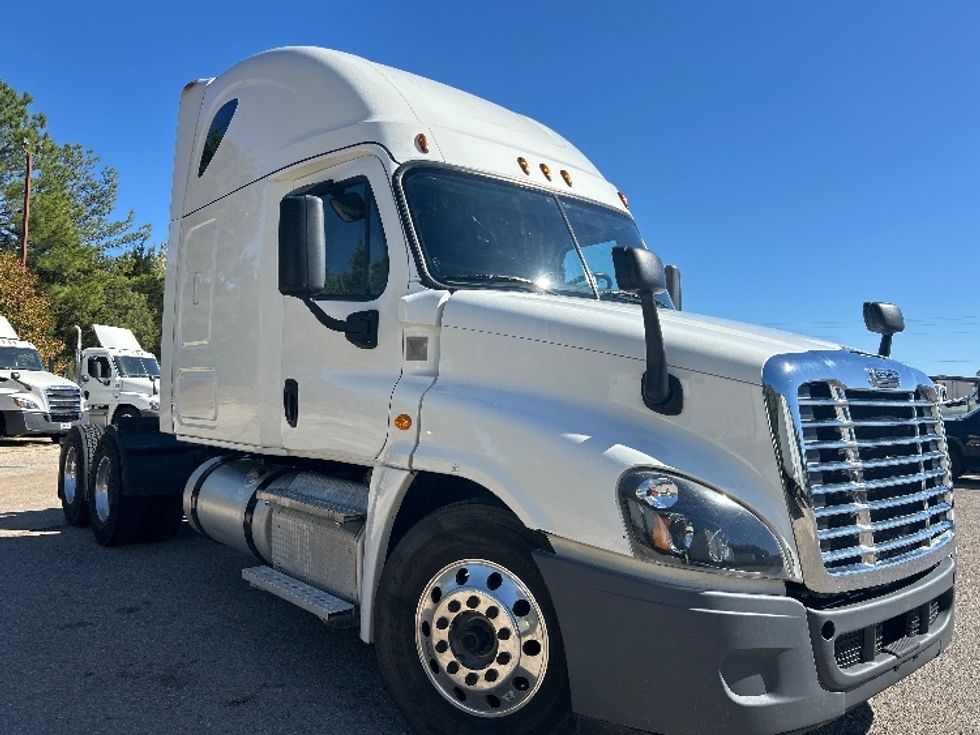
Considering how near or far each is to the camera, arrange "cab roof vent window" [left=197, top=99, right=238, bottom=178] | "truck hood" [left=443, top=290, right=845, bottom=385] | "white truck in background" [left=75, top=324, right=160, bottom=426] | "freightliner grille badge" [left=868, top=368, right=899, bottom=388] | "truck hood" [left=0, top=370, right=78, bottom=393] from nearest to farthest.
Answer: "truck hood" [left=443, top=290, right=845, bottom=385] < "freightliner grille badge" [left=868, top=368, right=899, bottom=388] < "cab roof vent window" [left=197, top=99, right=238, bottom=178] < "truck hood" [left=0, top=370, right=78, bottom=393] < "white truck in background" [left=75, top=324, right=160, bottom=426]

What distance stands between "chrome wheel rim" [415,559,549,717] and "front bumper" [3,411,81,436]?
17394 mm

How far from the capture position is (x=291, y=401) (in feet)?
14.8

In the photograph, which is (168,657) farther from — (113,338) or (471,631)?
(113,338)

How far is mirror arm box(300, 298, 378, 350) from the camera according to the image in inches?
153

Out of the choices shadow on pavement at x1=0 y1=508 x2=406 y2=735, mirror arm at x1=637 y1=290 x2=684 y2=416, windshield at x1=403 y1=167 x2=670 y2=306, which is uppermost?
windshield at x1=403 y1=167 x2=670 y2=306

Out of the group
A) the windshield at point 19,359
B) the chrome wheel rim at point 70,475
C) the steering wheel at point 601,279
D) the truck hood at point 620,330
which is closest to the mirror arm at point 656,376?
the truck hood at point 620,330

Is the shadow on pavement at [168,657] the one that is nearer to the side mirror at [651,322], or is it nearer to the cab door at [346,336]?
the cab door at [346,336]

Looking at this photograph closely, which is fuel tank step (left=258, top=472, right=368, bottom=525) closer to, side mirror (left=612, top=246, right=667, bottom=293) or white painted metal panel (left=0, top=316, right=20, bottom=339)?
side mirror (left=612, top=246, right=667, bottom=293)

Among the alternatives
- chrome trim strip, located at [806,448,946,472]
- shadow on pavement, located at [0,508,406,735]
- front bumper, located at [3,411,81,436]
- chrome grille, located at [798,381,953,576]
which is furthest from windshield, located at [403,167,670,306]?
front bumper, located at [3,411,81,436]

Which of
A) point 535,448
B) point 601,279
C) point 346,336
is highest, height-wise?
point 601,279

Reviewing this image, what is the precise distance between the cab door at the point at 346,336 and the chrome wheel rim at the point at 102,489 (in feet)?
11.8

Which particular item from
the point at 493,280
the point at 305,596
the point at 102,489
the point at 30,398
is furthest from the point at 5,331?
the point at 493,280

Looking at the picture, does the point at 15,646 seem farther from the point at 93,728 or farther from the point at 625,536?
the point at 625,536

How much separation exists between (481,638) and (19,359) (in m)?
19.1
